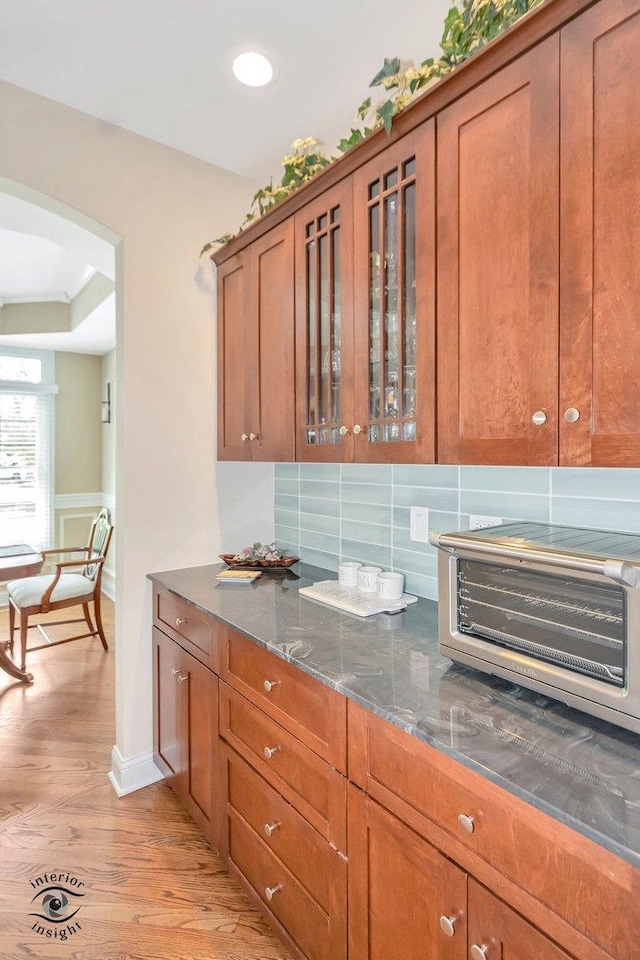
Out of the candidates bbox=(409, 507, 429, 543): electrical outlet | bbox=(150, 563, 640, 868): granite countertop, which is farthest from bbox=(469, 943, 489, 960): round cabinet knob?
bbox=(409, 507, 429, 543): electrical outlet

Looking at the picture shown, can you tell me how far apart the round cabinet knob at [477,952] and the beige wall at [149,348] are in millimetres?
1693

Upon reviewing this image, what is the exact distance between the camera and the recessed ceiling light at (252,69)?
1.75 m

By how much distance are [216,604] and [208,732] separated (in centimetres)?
43

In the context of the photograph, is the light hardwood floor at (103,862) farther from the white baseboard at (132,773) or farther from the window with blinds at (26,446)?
the window with blinds at (26,446)

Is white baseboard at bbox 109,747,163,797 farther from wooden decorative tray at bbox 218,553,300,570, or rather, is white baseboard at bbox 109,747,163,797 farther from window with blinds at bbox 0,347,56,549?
window with blinds at bbox 0,347,56,549

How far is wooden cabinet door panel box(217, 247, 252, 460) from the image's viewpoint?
2.15m

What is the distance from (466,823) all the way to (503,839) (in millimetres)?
66

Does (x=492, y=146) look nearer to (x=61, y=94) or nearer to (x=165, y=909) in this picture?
(x=61, y=94)

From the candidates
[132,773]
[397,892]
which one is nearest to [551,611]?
[397,892]

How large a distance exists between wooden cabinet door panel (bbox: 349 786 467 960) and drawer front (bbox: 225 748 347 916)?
58 millimetres

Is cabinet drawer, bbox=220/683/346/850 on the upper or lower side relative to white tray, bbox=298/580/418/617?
lower

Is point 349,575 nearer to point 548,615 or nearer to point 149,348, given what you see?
point 548,615

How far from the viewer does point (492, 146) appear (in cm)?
117

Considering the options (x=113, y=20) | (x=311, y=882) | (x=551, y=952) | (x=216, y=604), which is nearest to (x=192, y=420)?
(x=216, y=604)
